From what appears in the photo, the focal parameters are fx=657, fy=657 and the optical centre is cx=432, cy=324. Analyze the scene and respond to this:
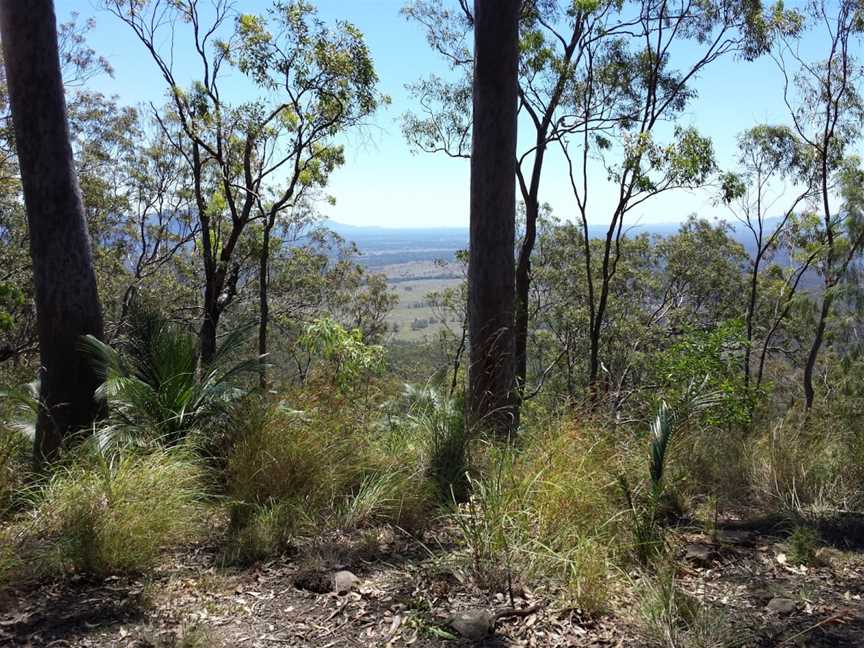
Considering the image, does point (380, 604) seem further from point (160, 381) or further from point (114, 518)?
point (160, 381)

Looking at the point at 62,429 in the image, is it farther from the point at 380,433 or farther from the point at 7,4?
the point at 7,4

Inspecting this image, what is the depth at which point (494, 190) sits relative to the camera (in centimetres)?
588

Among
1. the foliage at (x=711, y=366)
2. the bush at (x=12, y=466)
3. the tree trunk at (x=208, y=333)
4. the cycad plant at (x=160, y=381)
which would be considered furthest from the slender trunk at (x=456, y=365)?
the bush at (x=12, y=466)

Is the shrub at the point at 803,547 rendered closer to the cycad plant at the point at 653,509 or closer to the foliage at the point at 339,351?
the cycad plant at the point at 653,509

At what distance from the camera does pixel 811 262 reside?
20156 mm

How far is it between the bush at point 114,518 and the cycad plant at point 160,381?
2.07ft

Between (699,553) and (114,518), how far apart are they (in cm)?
305

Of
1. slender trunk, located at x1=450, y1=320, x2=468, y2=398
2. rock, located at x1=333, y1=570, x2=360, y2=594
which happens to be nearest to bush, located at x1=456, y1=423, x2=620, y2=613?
rock, located at x1=333, y1=570, x2=360, y2=594

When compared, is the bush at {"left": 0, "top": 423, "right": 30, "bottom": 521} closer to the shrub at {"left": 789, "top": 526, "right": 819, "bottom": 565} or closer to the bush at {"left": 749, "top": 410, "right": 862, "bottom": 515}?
the shrub at {"left": 789, "top": 526, "right": 819, "bottom": 565}

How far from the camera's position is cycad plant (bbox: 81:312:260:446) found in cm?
439

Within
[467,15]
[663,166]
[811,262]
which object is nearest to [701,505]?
[663,166]

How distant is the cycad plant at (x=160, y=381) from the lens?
439 cm

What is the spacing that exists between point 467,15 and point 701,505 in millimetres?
11003

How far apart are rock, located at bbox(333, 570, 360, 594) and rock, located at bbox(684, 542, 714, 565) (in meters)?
1.80
